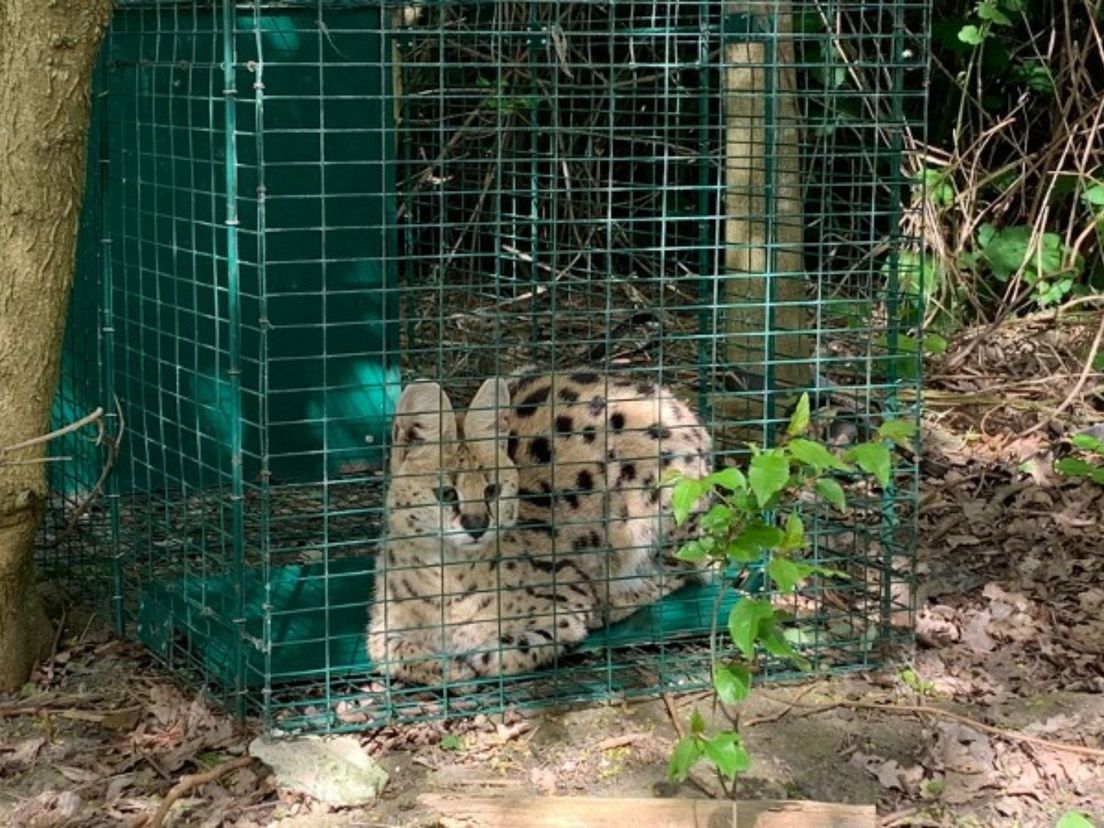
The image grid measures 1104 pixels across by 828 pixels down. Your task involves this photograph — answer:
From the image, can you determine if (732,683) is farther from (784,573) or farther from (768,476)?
(768,476)

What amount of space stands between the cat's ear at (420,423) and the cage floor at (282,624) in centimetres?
42

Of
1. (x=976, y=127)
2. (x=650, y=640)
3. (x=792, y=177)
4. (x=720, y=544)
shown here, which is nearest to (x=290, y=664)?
(x=650, y=640)

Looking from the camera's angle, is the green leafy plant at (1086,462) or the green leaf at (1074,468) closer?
the green leafy plant at (1086,462)

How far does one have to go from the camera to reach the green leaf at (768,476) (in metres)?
4.27

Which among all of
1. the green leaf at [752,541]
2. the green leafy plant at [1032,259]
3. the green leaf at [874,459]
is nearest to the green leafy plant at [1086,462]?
the green leafy plant at [1032,259]

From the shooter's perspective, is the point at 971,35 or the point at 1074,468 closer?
the point at 1074,468

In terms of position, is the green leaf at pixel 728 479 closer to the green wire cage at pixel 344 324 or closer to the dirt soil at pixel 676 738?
the green wire cage at pixel 344 324

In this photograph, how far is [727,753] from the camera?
434cm

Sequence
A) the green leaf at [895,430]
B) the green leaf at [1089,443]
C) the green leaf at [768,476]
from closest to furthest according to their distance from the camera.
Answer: the green leaf at [768,476] < the green leaf at [895,430] < the green leaf at [1089,443]

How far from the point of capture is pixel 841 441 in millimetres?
7062

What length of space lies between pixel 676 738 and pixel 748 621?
0.94 meters

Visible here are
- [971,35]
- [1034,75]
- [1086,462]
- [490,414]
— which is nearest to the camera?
[490,414]

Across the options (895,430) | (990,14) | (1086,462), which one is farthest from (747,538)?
(990,14)

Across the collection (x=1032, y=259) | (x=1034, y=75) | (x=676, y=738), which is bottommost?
(x=676, y=738)
